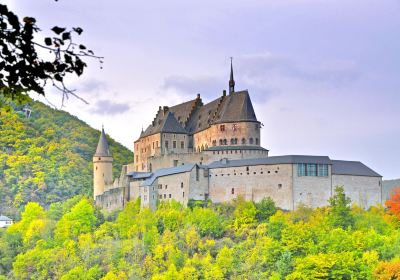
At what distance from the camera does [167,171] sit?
6644 cm

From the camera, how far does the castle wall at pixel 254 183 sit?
60062 mm

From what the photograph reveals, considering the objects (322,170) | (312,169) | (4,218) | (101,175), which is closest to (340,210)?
(322,170)

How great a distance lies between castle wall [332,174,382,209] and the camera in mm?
61750

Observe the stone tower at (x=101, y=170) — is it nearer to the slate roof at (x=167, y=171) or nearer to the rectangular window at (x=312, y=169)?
the slate roof at (x=167, y=171)

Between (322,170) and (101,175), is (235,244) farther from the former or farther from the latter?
(101,175)

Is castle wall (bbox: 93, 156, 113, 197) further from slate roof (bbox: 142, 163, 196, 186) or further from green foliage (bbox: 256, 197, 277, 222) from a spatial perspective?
green foliage (bbox: 256, 197, 277, 222)

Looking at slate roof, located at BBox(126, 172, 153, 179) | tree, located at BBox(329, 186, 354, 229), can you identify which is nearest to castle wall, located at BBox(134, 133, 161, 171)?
slate roof, located at BBox(126, 172, 153, 179)

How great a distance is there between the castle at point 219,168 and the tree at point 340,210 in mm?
926

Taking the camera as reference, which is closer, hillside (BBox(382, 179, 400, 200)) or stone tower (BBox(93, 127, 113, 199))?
hillside (BBox(382, 179, 400, 200))

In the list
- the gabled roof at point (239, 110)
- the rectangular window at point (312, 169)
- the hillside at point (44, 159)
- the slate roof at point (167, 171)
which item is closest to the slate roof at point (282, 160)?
the rectangular window at point (312, 169)

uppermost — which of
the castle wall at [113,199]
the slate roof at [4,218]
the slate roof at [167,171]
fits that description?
the slate roof at [167,171]

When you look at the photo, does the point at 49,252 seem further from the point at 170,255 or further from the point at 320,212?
the point at 320,212

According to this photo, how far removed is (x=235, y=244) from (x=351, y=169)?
Answer: 996cm

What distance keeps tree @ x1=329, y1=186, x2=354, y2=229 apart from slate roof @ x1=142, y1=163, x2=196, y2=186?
422 inches
